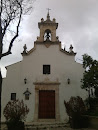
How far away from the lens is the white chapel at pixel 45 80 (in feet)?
52.0

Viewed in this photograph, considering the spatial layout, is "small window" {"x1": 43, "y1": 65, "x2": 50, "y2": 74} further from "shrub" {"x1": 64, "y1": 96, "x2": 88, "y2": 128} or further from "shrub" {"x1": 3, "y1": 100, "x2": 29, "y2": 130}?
"shrub" {"x1": 3, "y1": 100, "x2": 29, "y2": 130}

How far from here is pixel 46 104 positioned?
52.9 feet

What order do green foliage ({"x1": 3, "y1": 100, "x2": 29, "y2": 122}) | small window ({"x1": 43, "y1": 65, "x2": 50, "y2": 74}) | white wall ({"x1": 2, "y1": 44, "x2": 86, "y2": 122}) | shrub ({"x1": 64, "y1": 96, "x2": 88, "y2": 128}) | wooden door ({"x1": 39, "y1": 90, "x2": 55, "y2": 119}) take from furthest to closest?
small window ({"x1": 43, "y1": 65, "x2": 50, "y2": 74}), white wall ({"x1": 2, "y1": 44, "x2": 86, "y2": 122}), wooden door ({"x1": 39, "y1": 90, "x2": 55, "y2": 119}), shrub ({"x1": 64, "y1": 96, "x2": 88, "y2": 128}), green foliage ({"x1": 3, "y1": 100, "x2": 29, "y2": 122})

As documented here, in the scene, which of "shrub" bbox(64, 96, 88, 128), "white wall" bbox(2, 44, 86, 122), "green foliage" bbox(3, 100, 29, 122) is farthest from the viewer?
"white wall" bbox(2, 44, 86, 122)

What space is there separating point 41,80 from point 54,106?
2.70 meters

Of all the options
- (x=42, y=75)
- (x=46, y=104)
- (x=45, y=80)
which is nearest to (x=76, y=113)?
(x=46, y=104)

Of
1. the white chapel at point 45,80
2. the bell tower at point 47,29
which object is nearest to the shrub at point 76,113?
the white chapel at point 45,80

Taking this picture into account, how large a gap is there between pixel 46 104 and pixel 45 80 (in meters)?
2.23

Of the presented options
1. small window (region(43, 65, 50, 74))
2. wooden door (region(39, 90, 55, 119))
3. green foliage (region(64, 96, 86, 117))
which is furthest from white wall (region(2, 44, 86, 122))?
green foliage (region(64, 96, 86, 117))

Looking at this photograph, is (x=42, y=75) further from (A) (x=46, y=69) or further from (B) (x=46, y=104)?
(B) (x=46, y=104)

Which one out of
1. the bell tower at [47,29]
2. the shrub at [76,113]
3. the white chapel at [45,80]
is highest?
the bell tower at [47,29]

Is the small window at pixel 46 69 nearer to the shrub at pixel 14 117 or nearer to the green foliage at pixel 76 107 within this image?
the green foliage at pixel 76 107

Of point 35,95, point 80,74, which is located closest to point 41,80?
point 35,95

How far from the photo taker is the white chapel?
1585 centimetres
